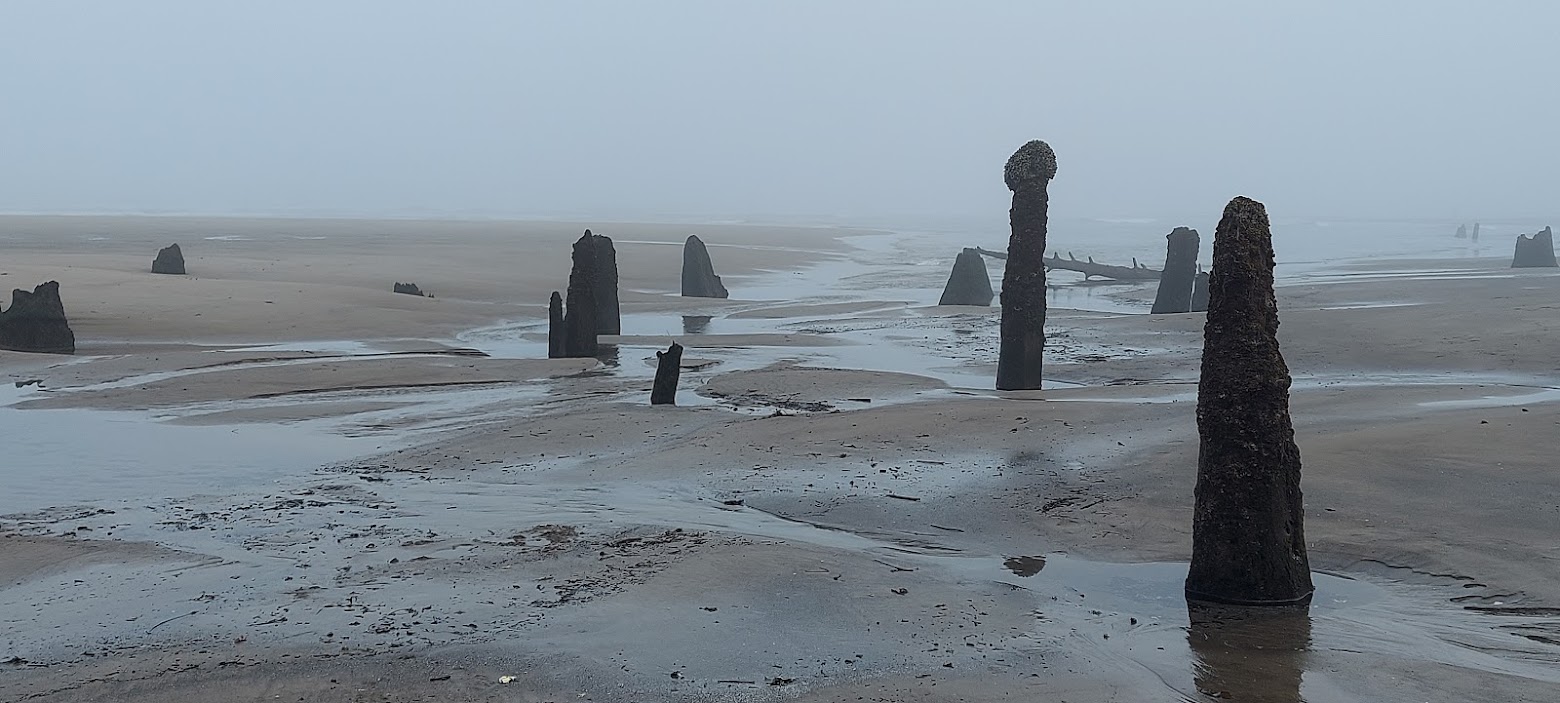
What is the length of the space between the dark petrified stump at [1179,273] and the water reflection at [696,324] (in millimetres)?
9622

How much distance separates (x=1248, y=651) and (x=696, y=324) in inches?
820

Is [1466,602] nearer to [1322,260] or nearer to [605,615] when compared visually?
[605,615]

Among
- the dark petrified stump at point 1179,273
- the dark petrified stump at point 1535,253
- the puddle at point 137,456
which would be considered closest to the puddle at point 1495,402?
the puddle at point 137,456

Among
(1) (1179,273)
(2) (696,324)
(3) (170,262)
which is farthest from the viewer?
(3) (170,262)

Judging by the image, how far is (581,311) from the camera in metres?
19.3

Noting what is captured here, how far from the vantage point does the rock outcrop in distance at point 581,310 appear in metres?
19.2

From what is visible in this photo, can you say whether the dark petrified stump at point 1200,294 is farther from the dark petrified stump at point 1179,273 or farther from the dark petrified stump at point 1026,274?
the dark petrified stump at point 1026,274

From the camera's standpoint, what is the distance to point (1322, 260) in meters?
56.5

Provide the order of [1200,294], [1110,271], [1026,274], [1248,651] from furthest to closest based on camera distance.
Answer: [1110,271] < [1200,294] < [1026,274] < [1248,651]

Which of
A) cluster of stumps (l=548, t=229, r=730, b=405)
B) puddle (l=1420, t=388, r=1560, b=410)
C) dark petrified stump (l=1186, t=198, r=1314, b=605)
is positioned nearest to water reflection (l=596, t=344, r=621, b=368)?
cluster of stumps (l=548, t=229, r=730, b=405)

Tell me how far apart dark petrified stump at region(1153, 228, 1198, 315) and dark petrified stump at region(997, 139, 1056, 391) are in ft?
45.3

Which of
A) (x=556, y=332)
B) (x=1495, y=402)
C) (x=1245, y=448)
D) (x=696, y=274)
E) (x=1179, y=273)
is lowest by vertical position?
(x=556, y=332)

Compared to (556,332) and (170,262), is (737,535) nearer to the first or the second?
(556,332)

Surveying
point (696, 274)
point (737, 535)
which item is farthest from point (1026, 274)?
point (696, 274)
